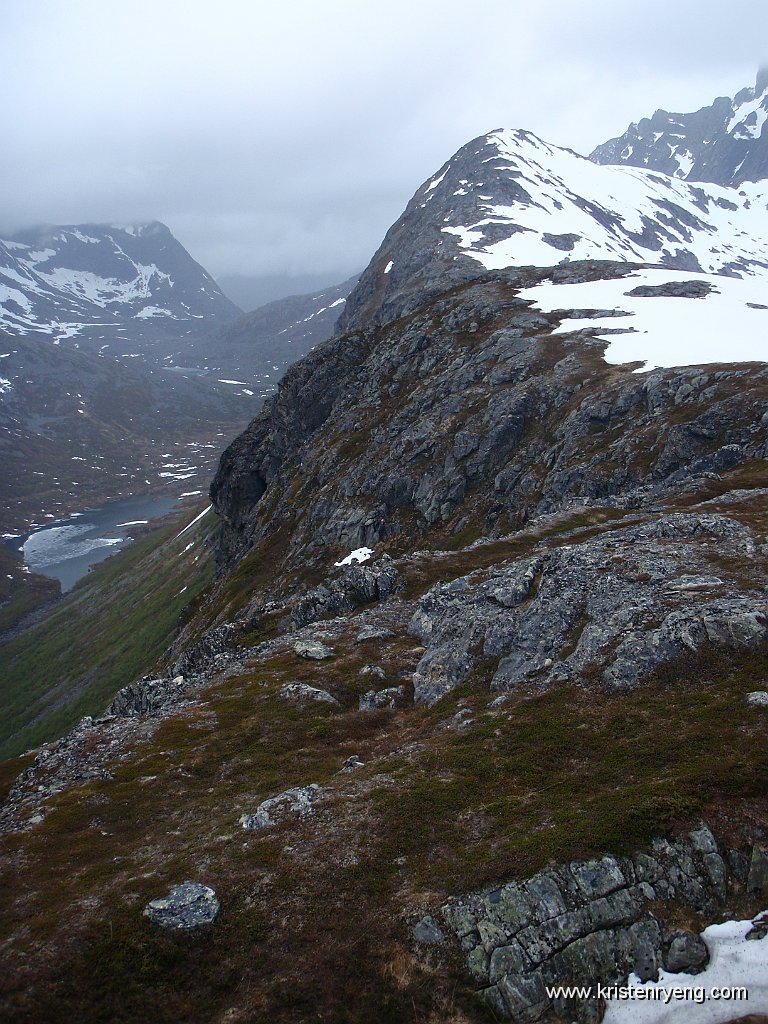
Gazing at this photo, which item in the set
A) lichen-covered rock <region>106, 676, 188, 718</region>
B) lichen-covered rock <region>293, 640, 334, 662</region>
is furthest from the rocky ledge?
lichen-covered rock <region>106, 676, 188, 718</region>

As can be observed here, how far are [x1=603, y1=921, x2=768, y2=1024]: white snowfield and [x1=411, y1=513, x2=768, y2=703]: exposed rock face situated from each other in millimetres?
10585

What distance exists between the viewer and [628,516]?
143 ft

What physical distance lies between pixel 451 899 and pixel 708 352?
71973mm

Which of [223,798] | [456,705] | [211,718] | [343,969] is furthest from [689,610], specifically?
[211,718]

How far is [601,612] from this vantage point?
28062 mm

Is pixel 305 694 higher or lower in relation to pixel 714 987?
lower

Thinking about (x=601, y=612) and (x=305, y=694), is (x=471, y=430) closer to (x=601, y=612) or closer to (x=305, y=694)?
(x=601, y=612)

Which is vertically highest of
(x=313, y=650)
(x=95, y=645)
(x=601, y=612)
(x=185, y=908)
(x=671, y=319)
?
(x=671, y=319)

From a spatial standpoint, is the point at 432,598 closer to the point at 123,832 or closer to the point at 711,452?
the point at 123,832

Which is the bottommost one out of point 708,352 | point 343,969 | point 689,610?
point 343,969

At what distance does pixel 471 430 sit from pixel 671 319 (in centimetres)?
3567

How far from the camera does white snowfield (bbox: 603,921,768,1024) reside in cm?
1203

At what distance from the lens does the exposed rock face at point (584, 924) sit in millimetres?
13133

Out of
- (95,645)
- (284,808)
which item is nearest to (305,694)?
(284,808)
